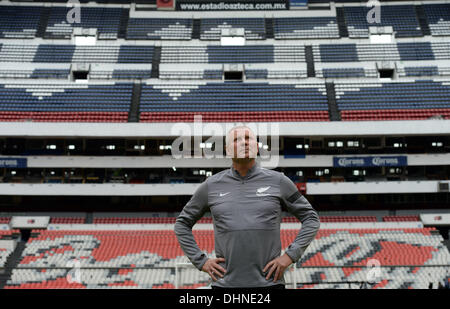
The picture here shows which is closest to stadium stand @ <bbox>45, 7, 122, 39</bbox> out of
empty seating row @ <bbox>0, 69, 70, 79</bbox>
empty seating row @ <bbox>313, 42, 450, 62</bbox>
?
empty seating row @ <bbox>0, 69, 70, 79</bbox>

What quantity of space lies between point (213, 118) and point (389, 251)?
574 inches

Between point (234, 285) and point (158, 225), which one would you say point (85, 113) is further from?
point (234, 285)

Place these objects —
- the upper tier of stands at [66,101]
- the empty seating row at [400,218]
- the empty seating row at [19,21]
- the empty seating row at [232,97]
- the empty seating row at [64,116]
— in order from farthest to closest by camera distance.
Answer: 1. the empty seating row at [19,21]
2. the empty seating row at [232,97]
3. the upper tier of stands at [66,101]
4. the empty seating row at [64,116]
5. the empty seating row at [400,218]

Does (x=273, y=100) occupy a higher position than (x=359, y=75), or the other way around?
(x=359, y=75)

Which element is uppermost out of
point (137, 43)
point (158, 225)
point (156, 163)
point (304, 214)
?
point (137, 43)

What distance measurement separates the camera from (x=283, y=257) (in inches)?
109

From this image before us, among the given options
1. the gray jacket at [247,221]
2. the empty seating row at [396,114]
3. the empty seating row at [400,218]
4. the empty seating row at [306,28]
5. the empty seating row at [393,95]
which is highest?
the empty seating row at [306,28]

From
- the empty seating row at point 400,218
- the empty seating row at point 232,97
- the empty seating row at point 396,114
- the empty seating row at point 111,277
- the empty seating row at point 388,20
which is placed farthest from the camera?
the empty seating row at point 388,20

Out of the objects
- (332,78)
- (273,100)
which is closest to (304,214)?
(273,100)

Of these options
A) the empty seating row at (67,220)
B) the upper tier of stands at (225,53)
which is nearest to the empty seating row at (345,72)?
the upper tier of stands at (225,53)

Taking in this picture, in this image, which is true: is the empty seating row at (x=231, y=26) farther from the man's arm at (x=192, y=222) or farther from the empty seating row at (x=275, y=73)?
the man's arm at (x=192, y=222)

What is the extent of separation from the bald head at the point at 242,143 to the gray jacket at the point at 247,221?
0.16 metres

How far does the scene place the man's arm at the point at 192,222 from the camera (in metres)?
2.92
